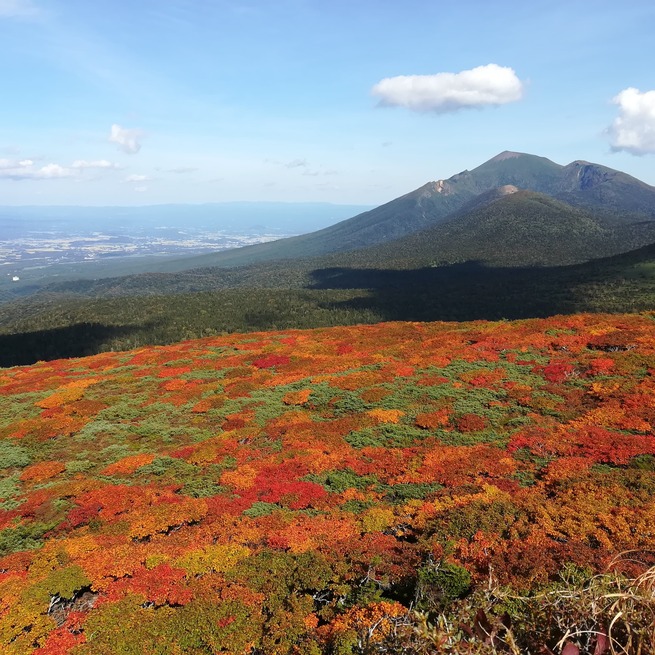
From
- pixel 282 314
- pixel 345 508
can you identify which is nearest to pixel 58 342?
pixel 282 314

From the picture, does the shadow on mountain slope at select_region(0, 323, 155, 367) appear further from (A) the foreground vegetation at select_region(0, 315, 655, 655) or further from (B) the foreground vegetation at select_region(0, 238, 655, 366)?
(A) the foreground vegetation at select_region(0, 315, 655, 655)

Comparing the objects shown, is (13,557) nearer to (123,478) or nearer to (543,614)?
(123,478)

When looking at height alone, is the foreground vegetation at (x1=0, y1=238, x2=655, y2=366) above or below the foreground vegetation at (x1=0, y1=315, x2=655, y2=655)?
below

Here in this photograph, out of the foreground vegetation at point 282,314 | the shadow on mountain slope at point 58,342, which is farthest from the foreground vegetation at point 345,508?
the shadow on mountain slope at point 58,342

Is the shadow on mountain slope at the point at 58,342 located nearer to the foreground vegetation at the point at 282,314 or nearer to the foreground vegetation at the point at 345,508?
the foreground vegetation at the point at 282,314

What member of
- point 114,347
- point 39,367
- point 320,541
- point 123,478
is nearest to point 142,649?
point 320,541

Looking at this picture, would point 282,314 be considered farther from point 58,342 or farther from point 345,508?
point 345,508

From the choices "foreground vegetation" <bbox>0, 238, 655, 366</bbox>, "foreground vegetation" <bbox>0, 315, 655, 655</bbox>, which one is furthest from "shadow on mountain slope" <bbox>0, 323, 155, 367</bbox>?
"foreground vegetation" <bbox>0, 315, 655, 655</bbox>
